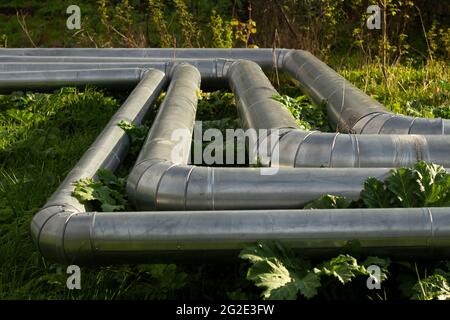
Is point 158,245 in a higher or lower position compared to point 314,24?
lower

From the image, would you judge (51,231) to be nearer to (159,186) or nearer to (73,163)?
(159,186)

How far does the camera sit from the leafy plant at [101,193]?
387 cm

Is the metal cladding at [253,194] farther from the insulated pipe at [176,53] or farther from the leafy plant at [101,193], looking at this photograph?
the insulated pipe at [176,53]

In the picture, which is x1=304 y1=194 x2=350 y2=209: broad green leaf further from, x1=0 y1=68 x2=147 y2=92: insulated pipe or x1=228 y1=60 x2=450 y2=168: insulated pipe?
x1=0 y1=68 x2=147 y2=92: insulated pipe

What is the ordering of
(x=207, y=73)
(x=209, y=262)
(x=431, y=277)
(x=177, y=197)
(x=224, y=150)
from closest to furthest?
(x=431, y=277) → (x=209, y=262) → (x=177, y=197) → (x=224, y=150) → (x=207, y=73)

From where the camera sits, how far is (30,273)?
12.1 ft

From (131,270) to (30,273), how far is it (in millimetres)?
549

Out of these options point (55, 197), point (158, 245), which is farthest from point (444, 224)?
point (55, 197)

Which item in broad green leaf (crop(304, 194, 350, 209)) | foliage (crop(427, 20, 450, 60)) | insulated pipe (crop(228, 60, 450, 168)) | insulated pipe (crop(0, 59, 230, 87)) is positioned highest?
foliage (crop(427, 20, 450, 60))

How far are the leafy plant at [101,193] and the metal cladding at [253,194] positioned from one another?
0.08 meters

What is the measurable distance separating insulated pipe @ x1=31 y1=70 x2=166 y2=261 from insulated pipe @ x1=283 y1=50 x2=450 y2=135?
1462 millimetres

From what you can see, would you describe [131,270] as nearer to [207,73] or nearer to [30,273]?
[30,273]

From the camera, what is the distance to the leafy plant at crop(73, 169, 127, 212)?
12.7ft

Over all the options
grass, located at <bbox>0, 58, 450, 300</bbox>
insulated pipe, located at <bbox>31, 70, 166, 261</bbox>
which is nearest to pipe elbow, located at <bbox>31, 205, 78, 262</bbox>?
insulated pipe, located at <bbox>31, 70, 166, 261</bbox>
